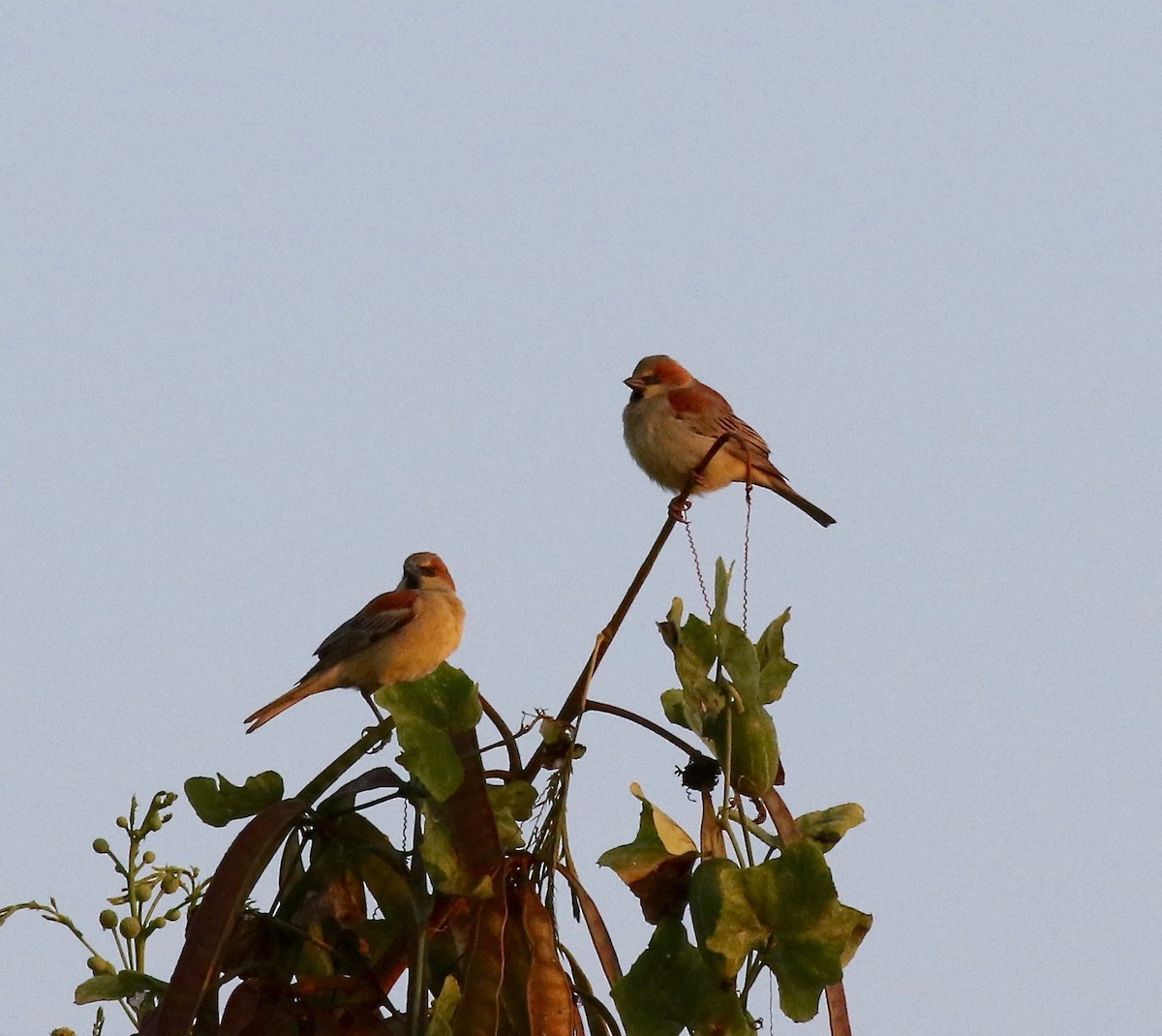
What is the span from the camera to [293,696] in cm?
816

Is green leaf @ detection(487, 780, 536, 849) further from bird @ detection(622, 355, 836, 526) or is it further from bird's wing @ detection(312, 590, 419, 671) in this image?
bird's wing @ detection(312, 590, 419, 671)

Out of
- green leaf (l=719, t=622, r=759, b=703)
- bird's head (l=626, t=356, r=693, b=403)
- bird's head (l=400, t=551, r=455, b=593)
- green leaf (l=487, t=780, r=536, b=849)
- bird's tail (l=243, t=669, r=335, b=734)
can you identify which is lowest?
green leaf (l=487, t=780, r=536, b=849)

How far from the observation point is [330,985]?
2.80 m

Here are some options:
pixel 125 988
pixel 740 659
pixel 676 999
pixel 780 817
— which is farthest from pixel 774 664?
pixel 125 988

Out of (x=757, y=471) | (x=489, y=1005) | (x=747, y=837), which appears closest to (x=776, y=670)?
(x=747, y=837)

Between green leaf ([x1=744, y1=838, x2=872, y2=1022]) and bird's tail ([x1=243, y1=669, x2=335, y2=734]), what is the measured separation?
5500 millimetres

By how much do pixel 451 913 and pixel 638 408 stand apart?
18.1ft

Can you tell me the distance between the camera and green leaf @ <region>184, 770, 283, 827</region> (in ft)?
10.2

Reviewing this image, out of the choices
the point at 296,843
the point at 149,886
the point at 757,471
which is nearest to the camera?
the point at 296,843

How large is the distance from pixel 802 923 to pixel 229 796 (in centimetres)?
110

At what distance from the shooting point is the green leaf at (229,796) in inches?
123

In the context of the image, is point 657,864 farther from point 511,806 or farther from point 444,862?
point 444,862

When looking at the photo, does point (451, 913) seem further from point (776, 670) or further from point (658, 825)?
point (776, 670)

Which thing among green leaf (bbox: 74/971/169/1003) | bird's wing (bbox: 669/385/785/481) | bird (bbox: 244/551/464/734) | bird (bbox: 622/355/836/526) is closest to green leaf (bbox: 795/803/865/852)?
green leaf (bbox: 74/971/169/1003)
